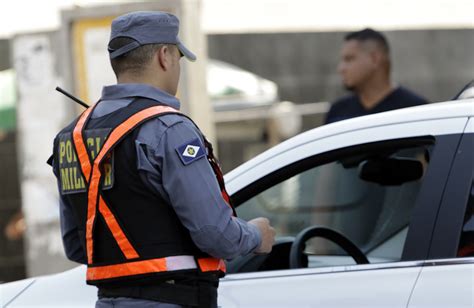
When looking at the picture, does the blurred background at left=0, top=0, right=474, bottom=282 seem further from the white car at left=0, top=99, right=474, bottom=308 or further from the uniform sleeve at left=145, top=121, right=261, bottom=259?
the uniform sleeve at left=145, top=121, right=261, bottom=259

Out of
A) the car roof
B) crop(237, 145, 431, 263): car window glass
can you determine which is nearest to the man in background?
crop(237, 145, 431, 263): car window glass

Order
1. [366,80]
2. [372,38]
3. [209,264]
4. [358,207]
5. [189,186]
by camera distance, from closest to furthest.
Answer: [189,186] → [209,264] → [358,207] → [366,80] → [372,38]

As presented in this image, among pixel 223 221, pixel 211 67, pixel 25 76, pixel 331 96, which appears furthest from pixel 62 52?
pixel 331 96

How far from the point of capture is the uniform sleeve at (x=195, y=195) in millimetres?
2604

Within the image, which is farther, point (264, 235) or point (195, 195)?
point (264, 235)

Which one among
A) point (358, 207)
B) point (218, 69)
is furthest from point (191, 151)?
point (218, 69)

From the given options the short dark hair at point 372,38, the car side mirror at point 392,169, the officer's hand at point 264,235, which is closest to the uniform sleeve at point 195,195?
the officer's hand at point 264,235

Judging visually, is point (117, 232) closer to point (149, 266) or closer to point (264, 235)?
point (149, 266)

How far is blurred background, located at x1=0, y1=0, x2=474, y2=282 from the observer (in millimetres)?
6430

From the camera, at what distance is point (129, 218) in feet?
8.79

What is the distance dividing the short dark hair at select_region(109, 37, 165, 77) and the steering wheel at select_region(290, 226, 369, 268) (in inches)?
35.4

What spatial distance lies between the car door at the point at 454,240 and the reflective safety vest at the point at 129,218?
0.60 m

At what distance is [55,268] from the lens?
22.6ft

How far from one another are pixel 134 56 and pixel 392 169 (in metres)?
1.11
